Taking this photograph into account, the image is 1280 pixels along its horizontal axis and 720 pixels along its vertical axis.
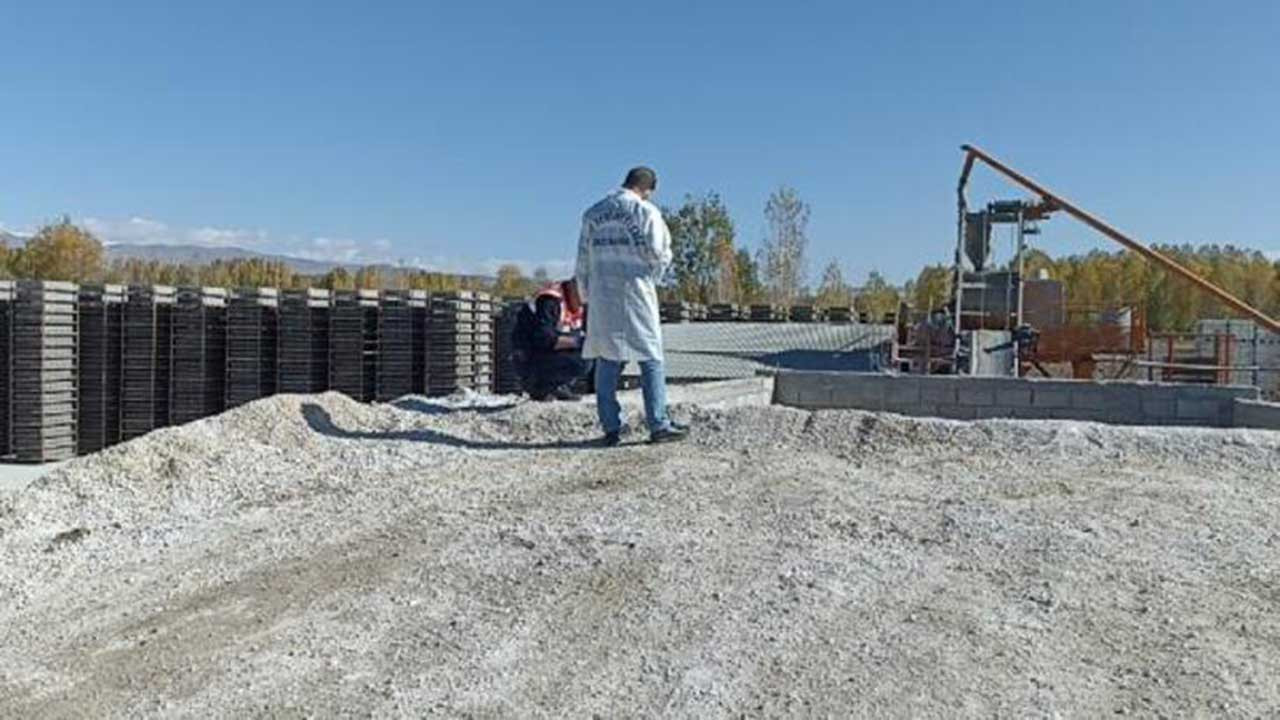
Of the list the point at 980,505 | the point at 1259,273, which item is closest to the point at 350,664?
the point at 980,505

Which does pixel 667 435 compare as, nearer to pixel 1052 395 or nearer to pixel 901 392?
pixel 901 392

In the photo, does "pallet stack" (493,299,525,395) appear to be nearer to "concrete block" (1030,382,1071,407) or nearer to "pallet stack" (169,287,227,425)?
"pallet stack" (169,287,227,425)

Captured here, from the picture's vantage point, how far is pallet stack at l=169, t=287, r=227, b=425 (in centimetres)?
1659

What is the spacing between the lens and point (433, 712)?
115 inches

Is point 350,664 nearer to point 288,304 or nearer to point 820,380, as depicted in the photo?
point 820,380

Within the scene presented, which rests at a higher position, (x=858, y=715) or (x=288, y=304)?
(x=288, y=304)

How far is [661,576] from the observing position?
3.67 metres

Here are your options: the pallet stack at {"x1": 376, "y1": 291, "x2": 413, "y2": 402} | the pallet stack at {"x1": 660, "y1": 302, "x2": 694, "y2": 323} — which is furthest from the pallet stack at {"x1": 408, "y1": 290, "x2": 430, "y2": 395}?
the pallet stack at {"x1": 660, "y1": 302, "x2": 694, "y2": 323}

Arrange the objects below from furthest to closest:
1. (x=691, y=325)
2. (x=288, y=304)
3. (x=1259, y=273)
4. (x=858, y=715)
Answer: (x=1259, y=273)
(x=691, y=325)
(x=288, y=304)
(x=858, y=715)

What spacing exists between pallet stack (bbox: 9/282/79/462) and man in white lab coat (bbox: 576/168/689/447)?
12443mm

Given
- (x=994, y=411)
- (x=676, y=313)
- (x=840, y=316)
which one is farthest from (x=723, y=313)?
(x=994, y=411)

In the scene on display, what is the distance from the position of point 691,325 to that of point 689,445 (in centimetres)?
1967

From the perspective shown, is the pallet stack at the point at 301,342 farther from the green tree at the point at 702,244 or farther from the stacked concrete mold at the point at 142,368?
the green tree at the point at 702,244

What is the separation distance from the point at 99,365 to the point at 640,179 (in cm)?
1303
